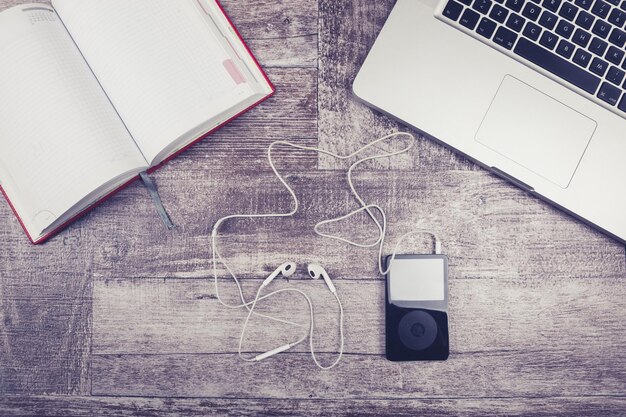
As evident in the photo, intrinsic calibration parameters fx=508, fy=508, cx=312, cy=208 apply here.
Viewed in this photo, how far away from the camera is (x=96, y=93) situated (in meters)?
0.71

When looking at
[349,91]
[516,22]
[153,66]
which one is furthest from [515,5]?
[153,66]

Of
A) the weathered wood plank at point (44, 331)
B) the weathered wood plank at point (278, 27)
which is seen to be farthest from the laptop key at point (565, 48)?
the weathered wood plank at point (44, 331)

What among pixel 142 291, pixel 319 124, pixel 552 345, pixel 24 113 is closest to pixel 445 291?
pixel 552 345

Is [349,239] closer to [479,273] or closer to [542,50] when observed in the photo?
[479,273]

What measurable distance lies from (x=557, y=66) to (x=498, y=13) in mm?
106

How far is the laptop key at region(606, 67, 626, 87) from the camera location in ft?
2.19

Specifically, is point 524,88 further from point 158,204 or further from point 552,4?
point 158,204

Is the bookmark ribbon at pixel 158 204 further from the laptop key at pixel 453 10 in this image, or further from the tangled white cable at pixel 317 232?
the laptop key at pixel 453 10

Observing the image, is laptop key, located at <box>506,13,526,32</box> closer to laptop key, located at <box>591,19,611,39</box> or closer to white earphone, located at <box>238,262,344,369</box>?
laptop key, located at <box>591,19,611,39</box>

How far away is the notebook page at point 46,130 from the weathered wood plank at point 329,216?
0.25 ft

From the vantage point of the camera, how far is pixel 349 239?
2.44 ft

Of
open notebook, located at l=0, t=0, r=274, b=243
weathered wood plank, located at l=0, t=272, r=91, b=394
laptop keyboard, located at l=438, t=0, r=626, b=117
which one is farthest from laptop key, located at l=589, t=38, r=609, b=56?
weathered wood plank, located at l=0, t=272, r=91, b=394

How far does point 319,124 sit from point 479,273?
1.05ft

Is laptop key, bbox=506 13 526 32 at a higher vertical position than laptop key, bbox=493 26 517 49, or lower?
higher
